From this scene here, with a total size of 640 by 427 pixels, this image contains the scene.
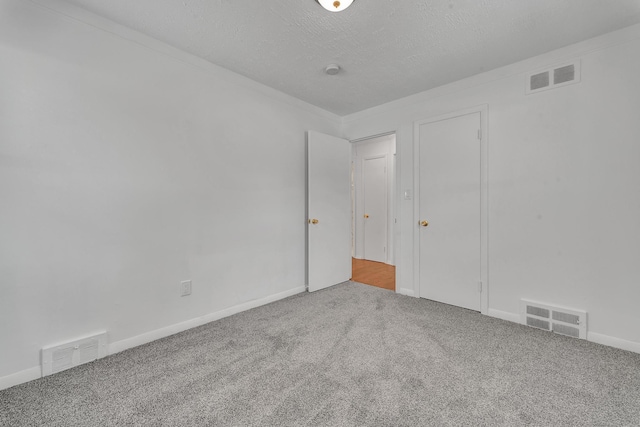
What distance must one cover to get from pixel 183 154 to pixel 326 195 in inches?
73.1

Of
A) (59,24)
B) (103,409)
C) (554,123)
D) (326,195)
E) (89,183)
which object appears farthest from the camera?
(326,195)

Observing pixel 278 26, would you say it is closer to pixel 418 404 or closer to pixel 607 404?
pixel 418 404

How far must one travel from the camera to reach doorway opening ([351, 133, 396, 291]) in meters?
5.27

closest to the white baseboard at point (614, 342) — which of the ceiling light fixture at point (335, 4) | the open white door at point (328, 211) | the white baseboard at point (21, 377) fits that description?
the open white door at point (328, 211)

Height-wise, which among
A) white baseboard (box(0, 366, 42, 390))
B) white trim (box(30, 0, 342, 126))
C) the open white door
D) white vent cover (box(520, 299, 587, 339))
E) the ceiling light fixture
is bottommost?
white baseboard (box(0, 366, 42, 390))

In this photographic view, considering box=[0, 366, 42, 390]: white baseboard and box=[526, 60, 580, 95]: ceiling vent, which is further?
box=[526, 60, 580, 95]: ceiling vent

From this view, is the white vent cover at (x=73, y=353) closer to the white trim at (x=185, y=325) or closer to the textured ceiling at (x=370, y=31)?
the white trim at (x=185, y=325)

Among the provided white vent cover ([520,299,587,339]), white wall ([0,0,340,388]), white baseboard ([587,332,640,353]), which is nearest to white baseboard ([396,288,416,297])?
white vent cover ([520,299,587,339])

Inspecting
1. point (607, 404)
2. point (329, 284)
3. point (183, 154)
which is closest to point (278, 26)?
point (183, 154)

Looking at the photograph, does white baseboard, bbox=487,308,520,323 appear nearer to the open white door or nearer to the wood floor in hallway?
the wood floor in hallway

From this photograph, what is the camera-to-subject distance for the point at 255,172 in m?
3.03

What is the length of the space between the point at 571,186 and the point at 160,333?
3.79 meters

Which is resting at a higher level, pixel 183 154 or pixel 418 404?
pixel 183 154

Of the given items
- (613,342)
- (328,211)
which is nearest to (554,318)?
(613,342)
